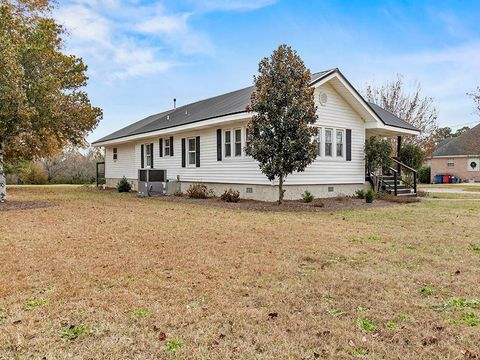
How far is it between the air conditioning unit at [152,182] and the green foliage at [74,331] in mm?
14483

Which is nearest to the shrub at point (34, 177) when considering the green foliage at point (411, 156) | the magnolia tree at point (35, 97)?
the magnolia tree at point (35, 97)

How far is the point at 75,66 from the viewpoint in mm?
15805

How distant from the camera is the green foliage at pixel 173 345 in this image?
282 centimetres

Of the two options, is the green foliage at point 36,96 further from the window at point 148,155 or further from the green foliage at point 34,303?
the green foliage at point 34,303

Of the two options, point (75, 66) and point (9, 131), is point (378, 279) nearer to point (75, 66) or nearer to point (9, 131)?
point (9, 131)

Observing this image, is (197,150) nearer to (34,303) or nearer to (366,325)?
(34,303)

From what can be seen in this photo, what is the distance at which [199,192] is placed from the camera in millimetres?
15938

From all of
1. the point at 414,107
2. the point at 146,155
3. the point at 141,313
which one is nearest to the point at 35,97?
the point at 146,155

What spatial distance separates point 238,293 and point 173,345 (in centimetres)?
125

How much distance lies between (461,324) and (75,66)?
1646cm

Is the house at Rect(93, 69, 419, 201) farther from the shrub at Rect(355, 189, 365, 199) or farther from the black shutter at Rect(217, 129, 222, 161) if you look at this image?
the shrub at Rect(355, 189, 365, 199)

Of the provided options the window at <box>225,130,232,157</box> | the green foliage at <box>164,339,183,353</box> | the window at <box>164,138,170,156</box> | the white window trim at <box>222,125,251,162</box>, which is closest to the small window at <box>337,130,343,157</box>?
the white window trim at <box>222,125,251,162</box>

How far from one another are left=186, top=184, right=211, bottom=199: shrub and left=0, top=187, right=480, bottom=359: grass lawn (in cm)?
804

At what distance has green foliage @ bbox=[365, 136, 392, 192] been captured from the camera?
Result: 51.0 ft
